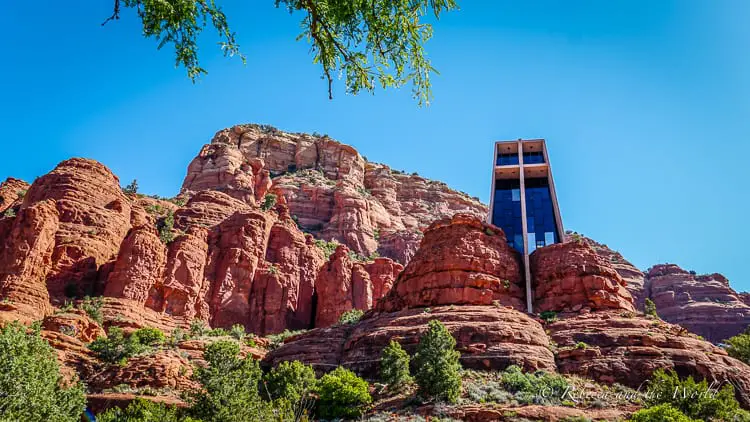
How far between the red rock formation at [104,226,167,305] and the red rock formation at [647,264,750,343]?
263ft

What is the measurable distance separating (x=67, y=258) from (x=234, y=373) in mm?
27181

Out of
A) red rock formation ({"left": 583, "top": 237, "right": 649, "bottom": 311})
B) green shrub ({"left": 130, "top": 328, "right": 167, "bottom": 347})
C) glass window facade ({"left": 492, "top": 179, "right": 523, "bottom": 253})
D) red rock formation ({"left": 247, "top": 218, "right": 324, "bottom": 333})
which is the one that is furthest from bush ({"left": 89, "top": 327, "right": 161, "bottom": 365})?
red rock formation ({"left": 583, "top": 237, "right": 649, "bottom": 311})

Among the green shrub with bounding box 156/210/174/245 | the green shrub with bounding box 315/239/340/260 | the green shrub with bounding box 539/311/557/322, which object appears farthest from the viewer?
the green shrub with bounding box 315/239/340/260

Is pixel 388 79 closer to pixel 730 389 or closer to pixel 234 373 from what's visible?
pixel 234 373

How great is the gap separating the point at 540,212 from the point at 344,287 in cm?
2303

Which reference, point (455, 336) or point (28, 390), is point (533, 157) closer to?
point (455, 336)

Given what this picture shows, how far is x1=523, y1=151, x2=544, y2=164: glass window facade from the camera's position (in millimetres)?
54156

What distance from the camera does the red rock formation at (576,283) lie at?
37906mm

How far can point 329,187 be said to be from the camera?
324ft

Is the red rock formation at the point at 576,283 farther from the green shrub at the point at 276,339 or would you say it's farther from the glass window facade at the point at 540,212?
the green shrub at the point at 276,339

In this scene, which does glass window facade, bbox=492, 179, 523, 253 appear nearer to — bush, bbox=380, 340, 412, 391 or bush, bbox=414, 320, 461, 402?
bush, bbox=414, 320, 461, 402

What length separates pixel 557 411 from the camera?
77.4 ft

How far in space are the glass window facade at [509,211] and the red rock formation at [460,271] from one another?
5.06m

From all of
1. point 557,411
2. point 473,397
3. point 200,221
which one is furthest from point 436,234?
point 200,221
